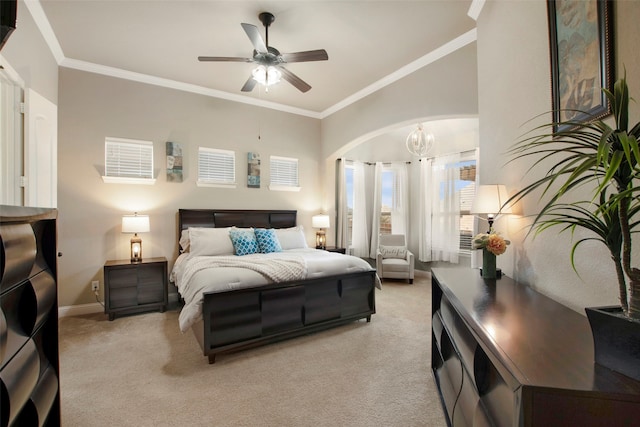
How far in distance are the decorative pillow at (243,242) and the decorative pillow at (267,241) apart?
0.07m

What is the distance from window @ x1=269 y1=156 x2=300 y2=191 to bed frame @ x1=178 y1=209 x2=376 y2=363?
2348 mm

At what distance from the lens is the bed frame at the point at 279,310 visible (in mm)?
2482

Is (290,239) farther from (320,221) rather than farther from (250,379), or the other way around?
(250,379)

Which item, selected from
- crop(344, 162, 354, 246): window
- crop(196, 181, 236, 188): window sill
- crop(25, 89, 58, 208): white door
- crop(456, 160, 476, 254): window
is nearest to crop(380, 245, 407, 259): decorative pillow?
crop(344, 162, 354, 246): window

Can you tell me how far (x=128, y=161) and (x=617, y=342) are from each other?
468 cm

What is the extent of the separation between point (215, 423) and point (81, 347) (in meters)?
1.88

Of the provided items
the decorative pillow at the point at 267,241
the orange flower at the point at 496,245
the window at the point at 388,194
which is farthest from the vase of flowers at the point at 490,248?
the window at the point at 388,194

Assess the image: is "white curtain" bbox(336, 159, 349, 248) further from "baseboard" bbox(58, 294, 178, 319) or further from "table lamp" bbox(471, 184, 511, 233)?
"baseboard" bbox(58, 294, 178, 319)

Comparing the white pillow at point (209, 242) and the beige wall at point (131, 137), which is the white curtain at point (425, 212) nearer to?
the beige wall at point (131, 137)

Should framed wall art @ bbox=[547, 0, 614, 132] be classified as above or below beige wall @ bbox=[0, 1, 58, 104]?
below

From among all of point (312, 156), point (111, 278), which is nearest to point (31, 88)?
point (111, 278)

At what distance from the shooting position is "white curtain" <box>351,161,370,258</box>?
233 inches

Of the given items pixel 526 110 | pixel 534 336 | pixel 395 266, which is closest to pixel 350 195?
pixel 395 266

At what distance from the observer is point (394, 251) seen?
5508mm
